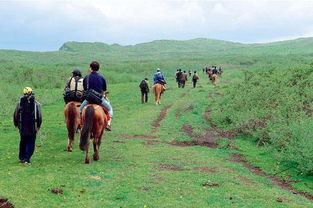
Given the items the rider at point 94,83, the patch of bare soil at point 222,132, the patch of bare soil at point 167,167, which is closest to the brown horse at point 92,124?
the rider at point 94,83

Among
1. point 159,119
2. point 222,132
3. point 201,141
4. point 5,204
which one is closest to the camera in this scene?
point 5,204

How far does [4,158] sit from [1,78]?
35.9 meters

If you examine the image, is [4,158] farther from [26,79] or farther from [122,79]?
[122,79]

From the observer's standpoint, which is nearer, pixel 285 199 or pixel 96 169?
pixel 285 199

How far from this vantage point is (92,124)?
1308 cm

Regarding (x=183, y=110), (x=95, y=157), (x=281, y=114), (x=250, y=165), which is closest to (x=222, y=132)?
(x=281, y=114)

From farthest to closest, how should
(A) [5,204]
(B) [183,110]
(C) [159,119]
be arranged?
1. (B) [183,110]
2. (C) [159,119]
3. (A) [5,204]

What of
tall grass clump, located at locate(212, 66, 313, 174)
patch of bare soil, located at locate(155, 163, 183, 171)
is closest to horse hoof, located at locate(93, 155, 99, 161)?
patch of bare soil, located at locate(155, 163, 183, 171)

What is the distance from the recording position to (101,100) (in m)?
13.4

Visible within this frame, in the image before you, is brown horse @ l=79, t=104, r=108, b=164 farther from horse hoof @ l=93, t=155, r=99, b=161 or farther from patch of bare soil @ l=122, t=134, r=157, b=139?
patch of bare soil @ l=122, t=134, r=157, b=139

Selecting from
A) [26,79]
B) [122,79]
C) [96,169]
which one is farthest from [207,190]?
[122,79]

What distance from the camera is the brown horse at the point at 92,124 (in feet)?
42.4

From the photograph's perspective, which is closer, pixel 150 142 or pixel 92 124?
pixel 92 124

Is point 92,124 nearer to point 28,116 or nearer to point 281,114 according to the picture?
point 28,116
